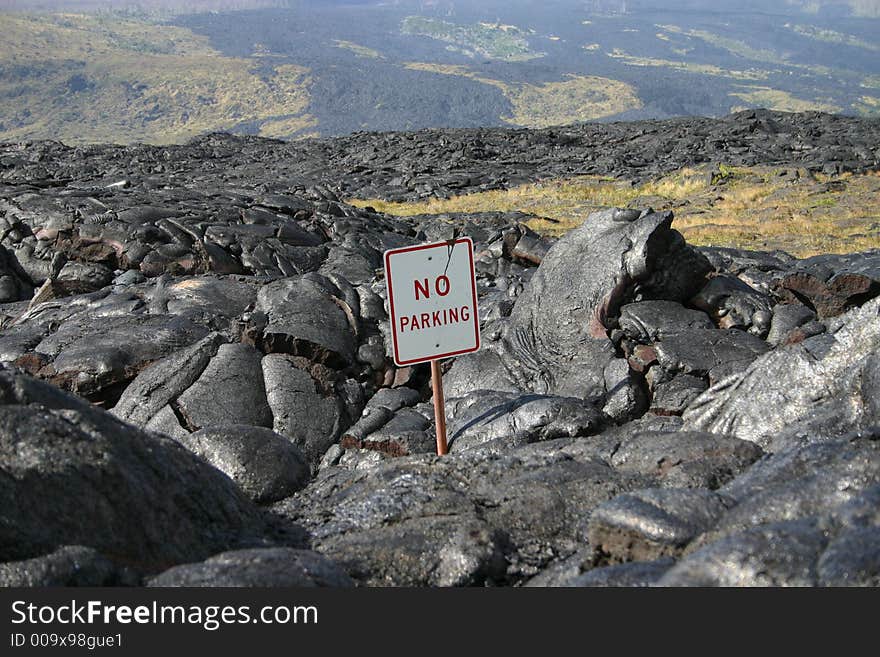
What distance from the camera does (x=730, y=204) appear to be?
37.2 metres

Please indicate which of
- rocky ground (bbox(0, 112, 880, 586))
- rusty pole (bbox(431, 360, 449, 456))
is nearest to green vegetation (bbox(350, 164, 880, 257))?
rocky ground (bbox(0, 112, 880, 586))

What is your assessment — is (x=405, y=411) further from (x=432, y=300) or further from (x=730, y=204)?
(x=730, y=204)

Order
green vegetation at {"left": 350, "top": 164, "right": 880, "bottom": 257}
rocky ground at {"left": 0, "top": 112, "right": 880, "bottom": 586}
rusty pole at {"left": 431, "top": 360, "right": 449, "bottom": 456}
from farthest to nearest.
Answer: green vegetation at {"left": 350, "top": 164, "right": 880, "bottom": 257} → rusty pole at {"left": 431, "top": 360, "right": 449, "bottom": 456} → rocky ground at {"left": 0, "top": 112, "right": 880, "bottom": 586}

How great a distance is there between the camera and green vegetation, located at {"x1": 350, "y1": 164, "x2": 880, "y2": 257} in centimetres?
2892

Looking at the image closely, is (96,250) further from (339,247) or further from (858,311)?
(858,311)

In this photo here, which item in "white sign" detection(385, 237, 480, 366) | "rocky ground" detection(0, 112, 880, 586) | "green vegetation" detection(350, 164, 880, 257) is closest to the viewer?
"rocky ground" detection(0, 112, 880, 586)

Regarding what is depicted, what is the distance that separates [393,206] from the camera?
139 feet

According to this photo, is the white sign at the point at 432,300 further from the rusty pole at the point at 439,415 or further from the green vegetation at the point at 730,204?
the green vegetation at the point at 730,204

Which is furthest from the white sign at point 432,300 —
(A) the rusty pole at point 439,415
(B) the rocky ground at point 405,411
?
(B) the rocky ground at point 405,411

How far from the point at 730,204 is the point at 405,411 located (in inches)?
1176

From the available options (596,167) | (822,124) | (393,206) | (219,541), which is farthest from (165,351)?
(822,124)

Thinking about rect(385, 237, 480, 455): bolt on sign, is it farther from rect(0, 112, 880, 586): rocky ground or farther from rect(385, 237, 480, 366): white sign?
rect(0, 112, 880, 586): rocky ground

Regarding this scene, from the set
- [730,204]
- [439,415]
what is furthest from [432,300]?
[730,204]

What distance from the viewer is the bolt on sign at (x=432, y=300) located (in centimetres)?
787
